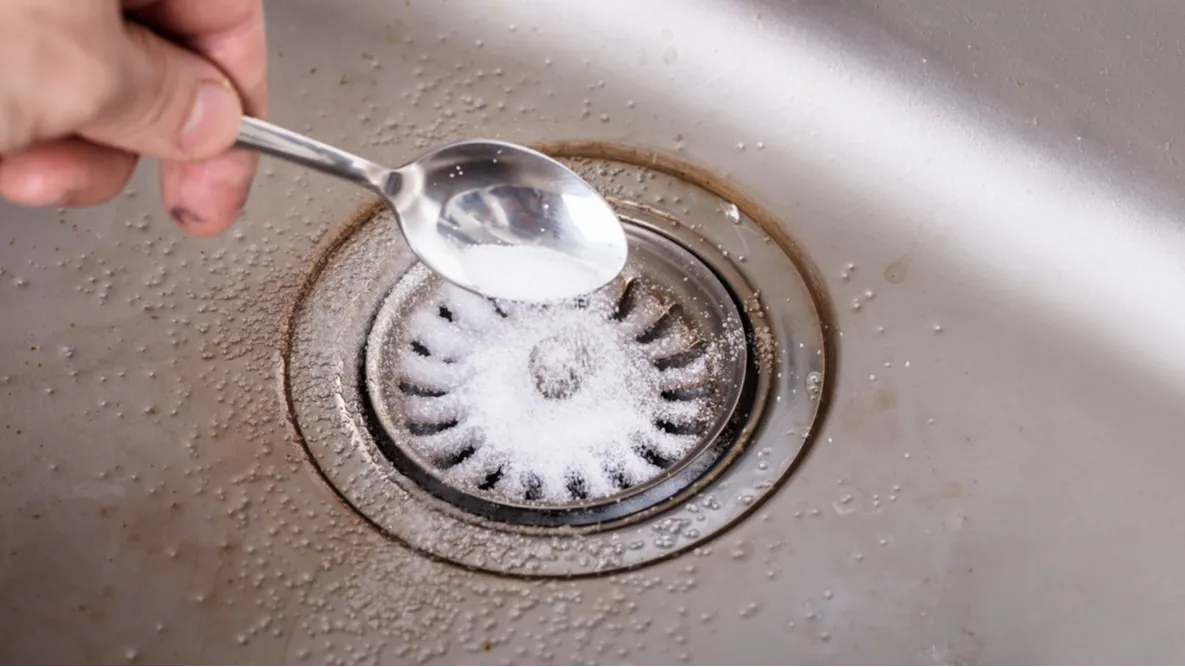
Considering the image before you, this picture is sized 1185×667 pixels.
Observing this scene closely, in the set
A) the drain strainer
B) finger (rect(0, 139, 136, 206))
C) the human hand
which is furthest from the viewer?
the drain strainer

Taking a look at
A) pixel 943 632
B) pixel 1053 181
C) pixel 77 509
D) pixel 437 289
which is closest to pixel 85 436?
pixel 77 509

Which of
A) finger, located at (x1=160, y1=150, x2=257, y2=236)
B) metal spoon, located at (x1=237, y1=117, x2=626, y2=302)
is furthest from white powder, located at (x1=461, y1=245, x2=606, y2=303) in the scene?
finger, located at (x1=160, y1=150, x2=257, y2=236)

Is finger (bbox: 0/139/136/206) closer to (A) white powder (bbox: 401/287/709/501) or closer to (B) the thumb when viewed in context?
(B) the thumb

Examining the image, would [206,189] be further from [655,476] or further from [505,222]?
[655,476]

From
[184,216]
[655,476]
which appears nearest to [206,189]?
[184,216]

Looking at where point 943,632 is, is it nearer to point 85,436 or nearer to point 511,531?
point 511,531

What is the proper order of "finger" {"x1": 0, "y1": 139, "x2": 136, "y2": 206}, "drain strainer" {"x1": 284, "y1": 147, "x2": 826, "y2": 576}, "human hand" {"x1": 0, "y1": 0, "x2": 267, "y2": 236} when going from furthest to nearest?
1. "drain strainer" {"x1": 284, "y1": 147, "x2": 826, "y2": 576}
2. "finger" {"x1": 0, "y1": 139, "x2": 136, "y2": 206}
3. "human hand" {"x1": 0, "y1": 0, "x2": 267, "y2": 236}

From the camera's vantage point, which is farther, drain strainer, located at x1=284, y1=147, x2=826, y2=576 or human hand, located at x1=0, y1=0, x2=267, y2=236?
drain strainer, located at x1=284, y1=147, x2=826, y2=576
